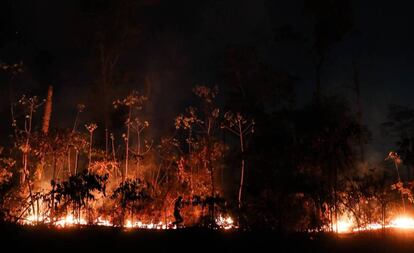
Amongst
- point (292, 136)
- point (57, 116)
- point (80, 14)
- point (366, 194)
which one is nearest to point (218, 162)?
point (292, 136)

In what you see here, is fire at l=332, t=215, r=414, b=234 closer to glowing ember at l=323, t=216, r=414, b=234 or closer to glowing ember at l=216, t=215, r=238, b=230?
glowing ember at l=323, t=216, r=414, b=234

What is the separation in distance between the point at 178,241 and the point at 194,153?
4.23 meters

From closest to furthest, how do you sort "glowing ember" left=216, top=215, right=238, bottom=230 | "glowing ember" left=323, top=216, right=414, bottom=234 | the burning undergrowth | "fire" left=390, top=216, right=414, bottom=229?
the burning undergrowth → "glowing ember" left=216, top=215, right=238, bottom=230 → "glowing ember" left=323, top=216, right=414, bottom=234 → "fire" left=390, top=216, right=414, bottom=229

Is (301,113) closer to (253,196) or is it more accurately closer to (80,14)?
(253,196)

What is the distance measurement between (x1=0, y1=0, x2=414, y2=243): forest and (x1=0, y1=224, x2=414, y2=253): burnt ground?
1.01 metres

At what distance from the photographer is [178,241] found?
20.1 feet

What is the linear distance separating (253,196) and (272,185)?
550mm

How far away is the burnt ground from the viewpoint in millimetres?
5430

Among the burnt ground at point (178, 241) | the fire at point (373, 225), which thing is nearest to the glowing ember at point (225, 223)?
the burnt ground at point (178, 241)

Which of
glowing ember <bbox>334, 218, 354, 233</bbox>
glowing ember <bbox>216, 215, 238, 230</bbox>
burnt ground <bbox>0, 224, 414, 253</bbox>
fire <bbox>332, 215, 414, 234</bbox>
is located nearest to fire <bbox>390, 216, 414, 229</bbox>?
fire <bbox>332, 215, 414, 234</bbox>

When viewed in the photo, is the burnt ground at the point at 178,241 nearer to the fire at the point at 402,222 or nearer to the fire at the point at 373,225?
the fire at the point at 373,225

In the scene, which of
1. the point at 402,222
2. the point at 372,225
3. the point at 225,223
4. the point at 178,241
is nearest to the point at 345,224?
the point at 372,225

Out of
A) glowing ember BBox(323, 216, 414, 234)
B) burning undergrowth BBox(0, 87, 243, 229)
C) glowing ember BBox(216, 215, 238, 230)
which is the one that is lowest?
glowing ember BBox(323, 216, 414, 234)

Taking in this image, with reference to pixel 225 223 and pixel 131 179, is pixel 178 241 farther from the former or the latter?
pixel 131 179
